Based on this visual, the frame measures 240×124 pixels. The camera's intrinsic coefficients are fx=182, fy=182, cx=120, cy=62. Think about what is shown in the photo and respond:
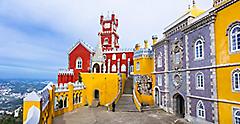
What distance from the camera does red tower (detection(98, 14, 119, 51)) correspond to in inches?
1581

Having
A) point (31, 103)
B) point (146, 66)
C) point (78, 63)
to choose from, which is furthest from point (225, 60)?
point (78, 63)

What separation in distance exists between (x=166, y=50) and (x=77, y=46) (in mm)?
16669

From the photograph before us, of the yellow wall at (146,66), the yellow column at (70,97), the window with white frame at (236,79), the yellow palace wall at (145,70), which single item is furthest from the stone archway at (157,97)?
the window with white frame at (236,79)

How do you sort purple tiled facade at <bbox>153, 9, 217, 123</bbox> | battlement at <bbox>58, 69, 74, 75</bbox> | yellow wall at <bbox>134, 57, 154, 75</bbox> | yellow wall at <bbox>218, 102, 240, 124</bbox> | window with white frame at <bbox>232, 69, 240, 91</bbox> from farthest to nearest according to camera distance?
battlement at <bbox>58, 69, 74, 75</bbox> < yellow wall at <bbox>134, 57, 154, 75</bbox> < purple tiled facade at <bbox>153, 9, 217, 123</bbox> < yellow wall at <bbox>218, 102, 240, 124</bbox> < window with white frame at <bbox>232, 69, 240, 91</bbox>

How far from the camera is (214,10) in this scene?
44.0 ft

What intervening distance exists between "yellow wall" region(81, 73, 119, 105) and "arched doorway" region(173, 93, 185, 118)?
9280mm

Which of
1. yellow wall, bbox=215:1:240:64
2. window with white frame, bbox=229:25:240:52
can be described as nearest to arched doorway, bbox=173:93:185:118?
yellow wall, bbox=215:1:240:64

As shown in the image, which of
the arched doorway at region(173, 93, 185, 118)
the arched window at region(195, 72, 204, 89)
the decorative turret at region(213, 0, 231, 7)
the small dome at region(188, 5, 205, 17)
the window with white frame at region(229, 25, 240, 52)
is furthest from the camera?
the arched doorway at region(173, 93, 185, 118)

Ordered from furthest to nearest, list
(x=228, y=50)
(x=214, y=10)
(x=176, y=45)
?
(x=176, y=45), (x=214, y=10), (x=228, y=50)

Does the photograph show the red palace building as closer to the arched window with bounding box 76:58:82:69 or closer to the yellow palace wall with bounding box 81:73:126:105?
the arched window with bounding box 76:58:82:69

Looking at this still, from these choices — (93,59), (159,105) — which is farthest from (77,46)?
(159,105)

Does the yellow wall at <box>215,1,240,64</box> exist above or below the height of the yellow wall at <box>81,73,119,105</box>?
above

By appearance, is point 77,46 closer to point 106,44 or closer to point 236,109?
point 106,44

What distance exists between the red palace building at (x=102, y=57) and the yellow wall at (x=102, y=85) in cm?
582
